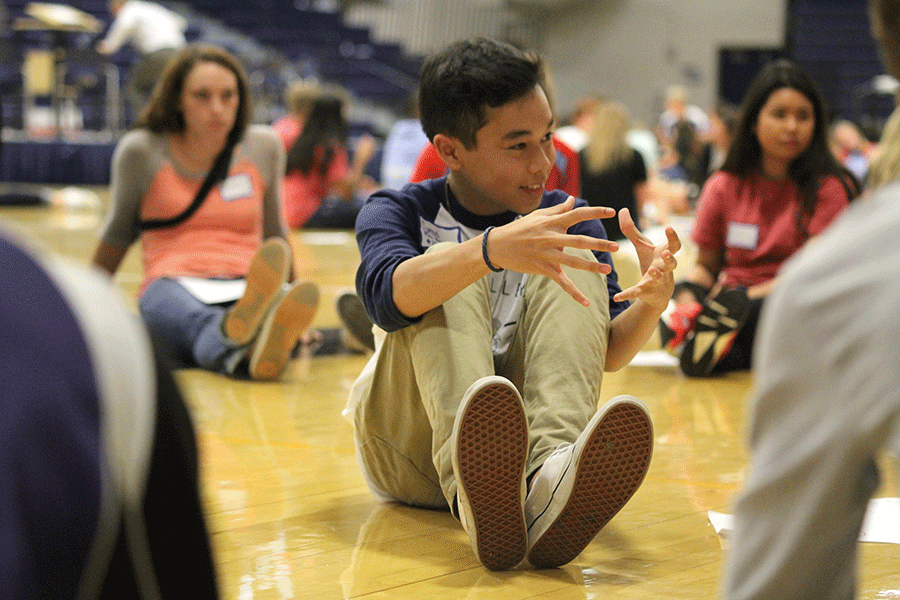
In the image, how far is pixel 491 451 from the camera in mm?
1346

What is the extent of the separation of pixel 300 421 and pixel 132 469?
1863 millimetres

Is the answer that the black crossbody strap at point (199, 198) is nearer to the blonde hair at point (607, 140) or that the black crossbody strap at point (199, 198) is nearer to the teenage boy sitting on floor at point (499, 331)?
the teenage boy sitting on floor at point (499, 331)

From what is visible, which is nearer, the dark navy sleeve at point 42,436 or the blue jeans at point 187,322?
the dark navy sleeve at point 42,436

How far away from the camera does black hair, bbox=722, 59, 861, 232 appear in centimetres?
323

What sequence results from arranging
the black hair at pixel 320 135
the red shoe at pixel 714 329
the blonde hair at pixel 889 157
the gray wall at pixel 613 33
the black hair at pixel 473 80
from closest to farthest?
the black hair at pixel 473 80 → the blonde hair at pixel 889 157 → the red shoe at pixel 714 329 → the black hair at pixel 320 135 → the gray wall at pixel 613 33

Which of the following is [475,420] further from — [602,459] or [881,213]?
[881,213]

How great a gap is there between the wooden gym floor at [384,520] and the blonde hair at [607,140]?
6.83 feet

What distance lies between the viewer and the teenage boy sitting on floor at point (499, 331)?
1.35 m

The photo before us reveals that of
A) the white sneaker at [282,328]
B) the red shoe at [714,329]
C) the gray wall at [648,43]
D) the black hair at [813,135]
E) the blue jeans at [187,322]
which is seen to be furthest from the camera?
the gray wall at [648,43]

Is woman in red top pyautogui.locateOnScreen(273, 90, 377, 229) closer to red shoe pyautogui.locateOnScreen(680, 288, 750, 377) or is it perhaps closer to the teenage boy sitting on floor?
red shoe pyautogui.locateOnScreen(680, 288, 750, 377)

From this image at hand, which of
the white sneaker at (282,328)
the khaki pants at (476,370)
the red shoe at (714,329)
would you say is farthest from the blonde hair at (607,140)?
the khaki pants at (476,370)

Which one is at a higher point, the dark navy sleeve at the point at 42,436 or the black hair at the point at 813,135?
the black hair at the point at 813,135

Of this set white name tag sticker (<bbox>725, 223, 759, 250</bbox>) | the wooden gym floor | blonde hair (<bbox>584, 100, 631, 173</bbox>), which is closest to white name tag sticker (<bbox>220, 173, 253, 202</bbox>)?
the wooden gym floor

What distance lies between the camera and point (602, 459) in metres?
1.34
